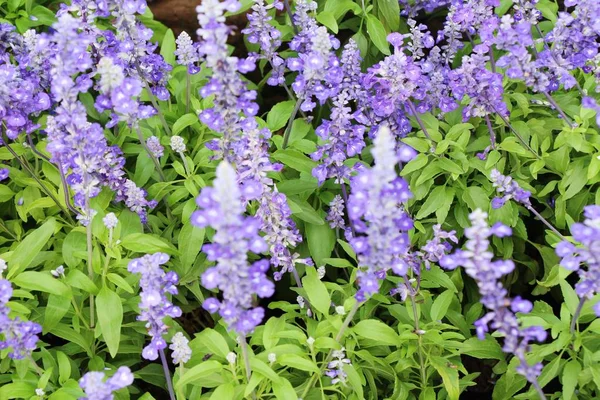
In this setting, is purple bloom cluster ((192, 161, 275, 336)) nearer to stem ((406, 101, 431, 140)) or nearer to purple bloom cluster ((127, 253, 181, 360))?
purple bloom cluster ((127, 253, 181, 360))

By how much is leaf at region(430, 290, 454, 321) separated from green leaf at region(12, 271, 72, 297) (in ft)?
6.86

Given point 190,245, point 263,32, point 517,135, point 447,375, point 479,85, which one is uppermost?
point 263,32

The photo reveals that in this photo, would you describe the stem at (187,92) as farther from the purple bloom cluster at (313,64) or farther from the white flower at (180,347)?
the white flower at (180,347)

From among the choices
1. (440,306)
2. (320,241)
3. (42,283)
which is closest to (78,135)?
(42,283)

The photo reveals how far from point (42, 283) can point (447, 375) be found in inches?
91.3

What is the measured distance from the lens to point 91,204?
4527 millimetres

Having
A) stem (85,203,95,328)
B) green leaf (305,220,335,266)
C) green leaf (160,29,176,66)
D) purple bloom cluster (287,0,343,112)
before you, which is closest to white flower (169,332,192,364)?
stem (85,203,95,328)

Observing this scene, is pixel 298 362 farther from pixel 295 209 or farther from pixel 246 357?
pixel 295 209

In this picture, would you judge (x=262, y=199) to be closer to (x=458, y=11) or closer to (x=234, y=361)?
(x=234, y=361)

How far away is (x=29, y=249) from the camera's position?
4172 millimetres

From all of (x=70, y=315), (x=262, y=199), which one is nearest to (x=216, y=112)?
(x=262, y=199)

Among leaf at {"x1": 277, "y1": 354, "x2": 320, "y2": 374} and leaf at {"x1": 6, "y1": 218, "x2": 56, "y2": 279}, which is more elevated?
leaf at {"x1": 6, "y1": 218, "x2": 56, "y2": 279}

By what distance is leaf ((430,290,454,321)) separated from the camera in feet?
14.2

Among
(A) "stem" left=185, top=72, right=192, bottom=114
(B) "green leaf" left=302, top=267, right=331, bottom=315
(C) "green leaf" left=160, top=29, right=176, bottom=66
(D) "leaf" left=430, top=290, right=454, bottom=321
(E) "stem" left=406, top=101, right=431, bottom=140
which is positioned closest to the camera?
(B) "green leaf" left=302, top=267, right=331, bottom=315
